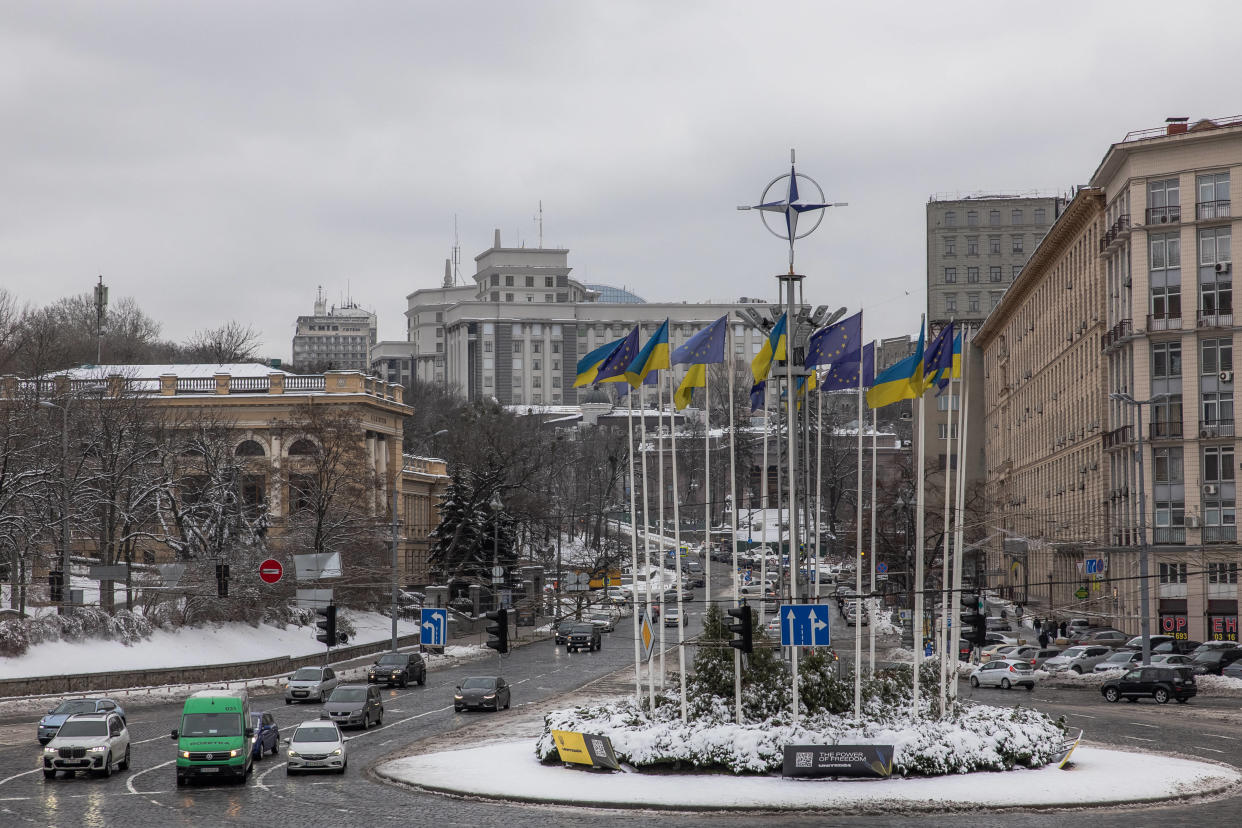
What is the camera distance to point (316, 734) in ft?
112

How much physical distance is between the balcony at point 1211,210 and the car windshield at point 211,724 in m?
53.8

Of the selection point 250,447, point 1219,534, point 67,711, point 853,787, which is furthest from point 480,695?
point 250,447

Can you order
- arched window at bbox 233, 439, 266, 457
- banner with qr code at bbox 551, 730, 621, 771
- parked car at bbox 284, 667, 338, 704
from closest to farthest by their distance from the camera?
banner with qr code at bbox 551, 730, 621, 771 → parked car at bbox 284, 667, 338, 704 → arched window at bbox 233, 439, 266, 457

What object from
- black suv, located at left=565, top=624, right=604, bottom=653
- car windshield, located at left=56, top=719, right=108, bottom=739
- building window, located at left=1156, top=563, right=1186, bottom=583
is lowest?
black suv, located at left=565, top=624, right=604, bottom=653

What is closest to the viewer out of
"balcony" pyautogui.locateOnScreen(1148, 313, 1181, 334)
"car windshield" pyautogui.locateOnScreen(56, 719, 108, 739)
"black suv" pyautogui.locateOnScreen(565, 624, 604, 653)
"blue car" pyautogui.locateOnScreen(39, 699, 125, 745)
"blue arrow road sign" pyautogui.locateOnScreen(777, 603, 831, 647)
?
"blue arrow road sign" pyautogui.locateOnScreen(777, 603, 831, 647)

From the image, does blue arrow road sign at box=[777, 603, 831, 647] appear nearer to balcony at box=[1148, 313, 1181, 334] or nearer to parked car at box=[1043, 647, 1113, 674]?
parked car at box=[1043, 647, 1113, 674]

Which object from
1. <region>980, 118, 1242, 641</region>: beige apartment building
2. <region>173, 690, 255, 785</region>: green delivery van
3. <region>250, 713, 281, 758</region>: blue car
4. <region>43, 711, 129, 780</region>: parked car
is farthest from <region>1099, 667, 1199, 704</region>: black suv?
<region>43, 711, 129, 780</region>: parked car

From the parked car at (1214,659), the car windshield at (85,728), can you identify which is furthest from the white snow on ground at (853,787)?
the parked car at (1214,659)

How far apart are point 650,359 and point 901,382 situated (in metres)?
5.81

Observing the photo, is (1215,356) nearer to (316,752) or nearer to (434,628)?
(434,628)

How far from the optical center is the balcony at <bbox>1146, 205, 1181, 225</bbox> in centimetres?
7081

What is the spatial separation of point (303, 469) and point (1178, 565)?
5017 cm

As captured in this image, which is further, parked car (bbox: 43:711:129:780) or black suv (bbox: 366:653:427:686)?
black suv (bbox: 366:653:427:686)

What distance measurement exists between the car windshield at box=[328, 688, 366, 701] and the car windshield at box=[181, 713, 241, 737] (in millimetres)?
11666
